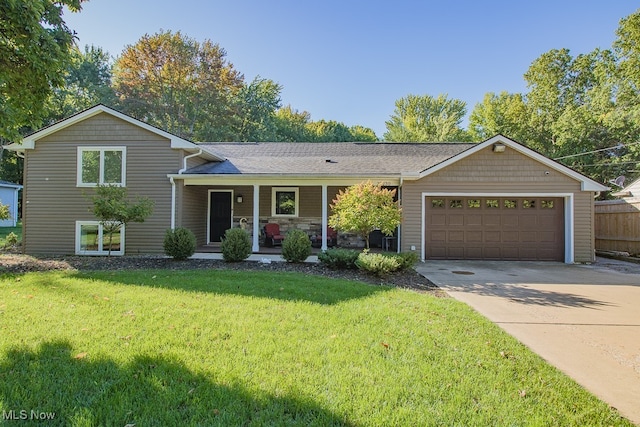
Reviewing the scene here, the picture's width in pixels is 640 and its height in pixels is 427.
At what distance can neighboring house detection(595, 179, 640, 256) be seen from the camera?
1103 cm

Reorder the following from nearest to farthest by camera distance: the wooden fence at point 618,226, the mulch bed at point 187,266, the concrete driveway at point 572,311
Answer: the concrete driveway at point 572,311 → the mulch bed at point 187,266 → the wooden fence at point 618,226

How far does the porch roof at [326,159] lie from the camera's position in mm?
10461

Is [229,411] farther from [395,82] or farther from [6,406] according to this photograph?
[395,82]

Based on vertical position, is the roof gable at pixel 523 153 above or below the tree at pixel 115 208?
above

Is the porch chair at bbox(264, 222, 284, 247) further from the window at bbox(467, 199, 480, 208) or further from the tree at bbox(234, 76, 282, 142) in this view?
the tree at bbox(234, 76, 282, 142)

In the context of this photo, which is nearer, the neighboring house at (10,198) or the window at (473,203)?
the window at (473,203)

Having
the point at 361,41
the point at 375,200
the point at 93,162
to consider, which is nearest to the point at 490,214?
the point at 375,200

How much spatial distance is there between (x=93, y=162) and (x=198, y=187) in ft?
10.6

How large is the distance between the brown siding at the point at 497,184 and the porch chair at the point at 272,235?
15.0 ft

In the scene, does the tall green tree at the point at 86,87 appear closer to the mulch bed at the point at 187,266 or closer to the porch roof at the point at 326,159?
the porch roof at the point at 326,159

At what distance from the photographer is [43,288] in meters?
5.57

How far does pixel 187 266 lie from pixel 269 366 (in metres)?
6.01

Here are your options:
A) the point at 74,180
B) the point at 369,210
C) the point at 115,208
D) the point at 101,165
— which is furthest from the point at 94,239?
the point at 369,210

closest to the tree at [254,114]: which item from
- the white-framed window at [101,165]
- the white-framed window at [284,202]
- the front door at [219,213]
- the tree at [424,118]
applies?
the tree at [424,118]
